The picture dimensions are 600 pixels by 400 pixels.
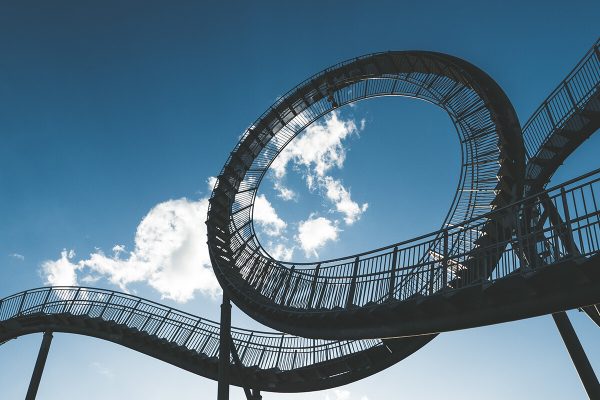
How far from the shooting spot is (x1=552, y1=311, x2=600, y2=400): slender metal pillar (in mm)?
8266

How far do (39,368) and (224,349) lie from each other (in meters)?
7.70

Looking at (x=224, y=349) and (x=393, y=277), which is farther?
(x=224, y=349)

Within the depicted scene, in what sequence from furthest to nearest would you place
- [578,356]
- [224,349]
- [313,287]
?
[224,349] < [313,287] < [578,356]

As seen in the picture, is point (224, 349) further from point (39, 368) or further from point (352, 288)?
point (39, 368)

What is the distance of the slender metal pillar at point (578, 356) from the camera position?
8.27 meters

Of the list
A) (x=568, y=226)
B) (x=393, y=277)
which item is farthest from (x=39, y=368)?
(x=568, y=226)

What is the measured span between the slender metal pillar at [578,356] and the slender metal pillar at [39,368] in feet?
49.9

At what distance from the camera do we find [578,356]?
8922 millimetres

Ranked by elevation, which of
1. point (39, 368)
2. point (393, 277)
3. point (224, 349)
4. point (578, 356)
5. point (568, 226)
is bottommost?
point (578, 356)

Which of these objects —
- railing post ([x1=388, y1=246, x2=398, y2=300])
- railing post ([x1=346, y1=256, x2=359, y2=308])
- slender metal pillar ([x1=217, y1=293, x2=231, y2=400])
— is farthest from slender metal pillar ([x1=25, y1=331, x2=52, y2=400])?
railing post ([x1=388, y1=246, x2=398, y2=300])

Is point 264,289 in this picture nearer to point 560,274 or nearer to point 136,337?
point 136,337

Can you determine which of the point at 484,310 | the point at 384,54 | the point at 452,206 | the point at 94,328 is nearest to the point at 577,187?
the point at 484,310

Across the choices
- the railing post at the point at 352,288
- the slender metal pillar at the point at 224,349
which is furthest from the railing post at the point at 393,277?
the slender metal pillar at the point at 224,349

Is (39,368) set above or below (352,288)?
above
